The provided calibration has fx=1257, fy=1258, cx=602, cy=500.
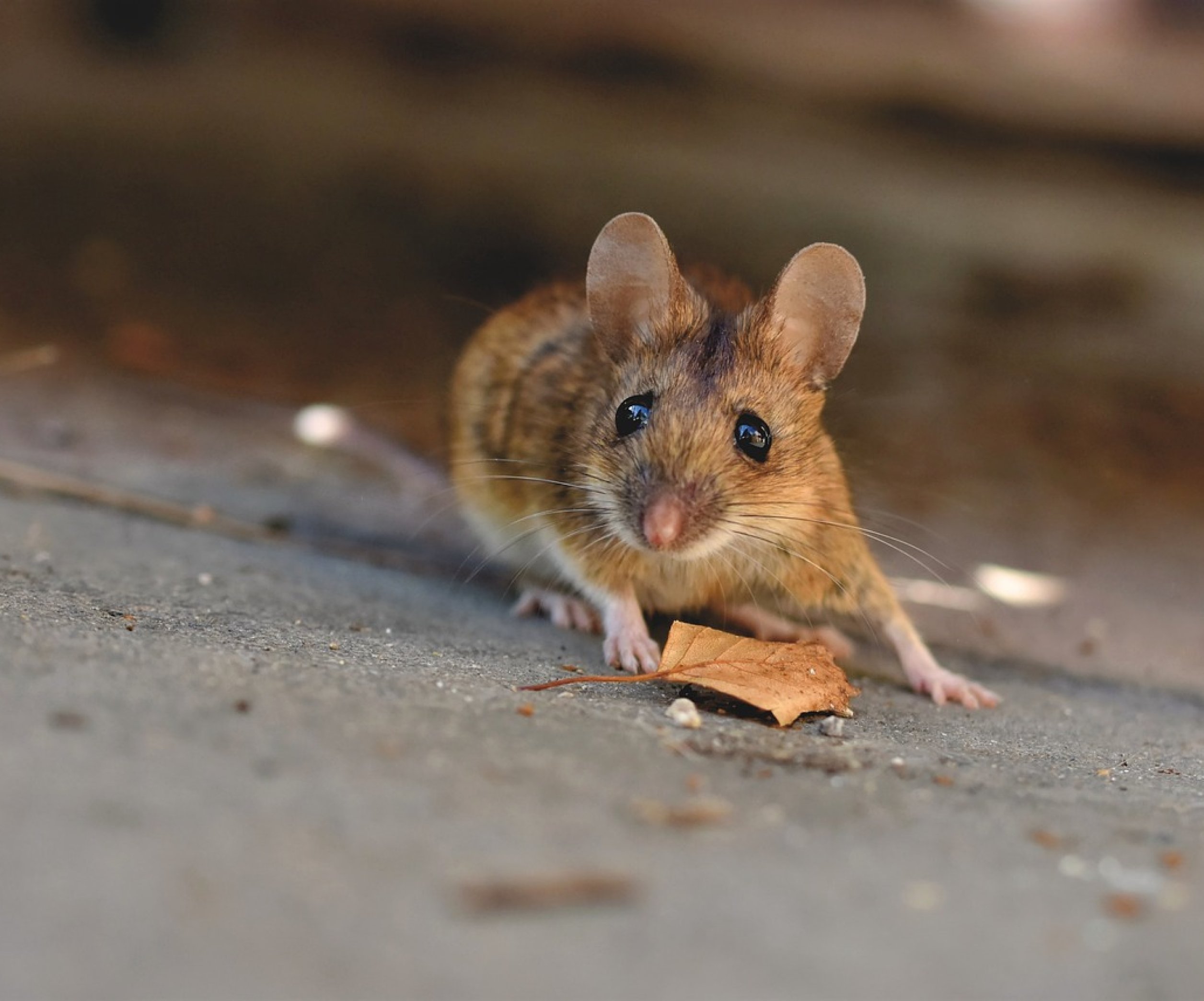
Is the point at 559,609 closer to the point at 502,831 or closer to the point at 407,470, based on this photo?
the point at 407,470

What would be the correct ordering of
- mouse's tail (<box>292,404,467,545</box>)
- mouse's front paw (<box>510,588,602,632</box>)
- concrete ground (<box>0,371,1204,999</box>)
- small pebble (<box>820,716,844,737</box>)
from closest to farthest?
1. concrete ground (<box>0,371,1204,999</box>)
2. small pebble (<box>820,716,844,737</box>)
3. mouse's front paw (<box>510,588,602,632</box>)
4. mouse's tail (<box>292,404,467,545</box>)

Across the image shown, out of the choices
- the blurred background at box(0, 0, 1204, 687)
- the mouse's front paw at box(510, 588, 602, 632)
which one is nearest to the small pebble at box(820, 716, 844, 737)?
the mouse's front paw at box(510, 588, 602, 632)

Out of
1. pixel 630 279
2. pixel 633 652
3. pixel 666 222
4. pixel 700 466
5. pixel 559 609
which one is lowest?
pixel 559 609

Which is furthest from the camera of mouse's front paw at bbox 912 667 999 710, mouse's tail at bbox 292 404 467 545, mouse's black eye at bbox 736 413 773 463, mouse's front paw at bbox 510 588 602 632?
mouse's tail at bbox 292 404 467 545

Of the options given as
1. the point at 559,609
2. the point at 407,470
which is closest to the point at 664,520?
the point at 559,609

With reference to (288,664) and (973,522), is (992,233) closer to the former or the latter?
(973,522)

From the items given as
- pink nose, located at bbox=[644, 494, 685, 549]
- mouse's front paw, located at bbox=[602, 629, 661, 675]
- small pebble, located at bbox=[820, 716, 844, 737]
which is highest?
pink nose, located at bbox=[644, 494, 685, 549]

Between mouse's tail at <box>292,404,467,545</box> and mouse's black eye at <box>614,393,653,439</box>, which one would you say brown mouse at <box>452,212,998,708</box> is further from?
mouse's tail at <box>292,404,467,545</box>
